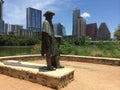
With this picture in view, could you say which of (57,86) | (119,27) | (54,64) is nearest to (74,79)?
(54,64)

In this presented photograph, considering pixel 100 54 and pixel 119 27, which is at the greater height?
pixel 119 27

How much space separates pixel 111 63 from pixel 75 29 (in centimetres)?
8849

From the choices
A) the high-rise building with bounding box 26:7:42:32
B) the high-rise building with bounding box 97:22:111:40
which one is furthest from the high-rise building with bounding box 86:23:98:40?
the high-rise building with bounding box 26:7:42:32

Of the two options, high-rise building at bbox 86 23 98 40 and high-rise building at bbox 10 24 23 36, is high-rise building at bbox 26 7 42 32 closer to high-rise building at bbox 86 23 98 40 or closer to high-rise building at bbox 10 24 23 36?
high-rise building at bbox 10 24 23 36

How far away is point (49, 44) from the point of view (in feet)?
22.3

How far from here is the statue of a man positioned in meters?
6.76

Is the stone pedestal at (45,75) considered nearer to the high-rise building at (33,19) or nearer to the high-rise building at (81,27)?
the high-rise building at (81,27)

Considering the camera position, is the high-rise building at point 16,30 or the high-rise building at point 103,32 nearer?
the high-rise building at point 103,32

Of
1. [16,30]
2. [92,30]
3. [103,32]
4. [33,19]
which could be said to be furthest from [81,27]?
[16,30]

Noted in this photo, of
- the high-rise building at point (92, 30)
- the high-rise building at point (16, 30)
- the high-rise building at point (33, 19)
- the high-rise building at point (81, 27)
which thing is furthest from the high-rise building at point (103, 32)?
the high-rise building at point (16, 30)

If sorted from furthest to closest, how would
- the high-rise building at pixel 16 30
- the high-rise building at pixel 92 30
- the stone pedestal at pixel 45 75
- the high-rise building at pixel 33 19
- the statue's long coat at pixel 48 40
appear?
the high-rise building at pixel 33 19, the high-rise building at pixel 16 30, the high-rise building at pixel 92 30, the statue's long coat at pixel 48 40, the stone pedestal at pixel 45 75

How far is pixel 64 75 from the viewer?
6199 mm

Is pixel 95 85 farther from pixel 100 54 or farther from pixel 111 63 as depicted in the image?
pixel 100 54

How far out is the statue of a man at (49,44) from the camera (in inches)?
266
